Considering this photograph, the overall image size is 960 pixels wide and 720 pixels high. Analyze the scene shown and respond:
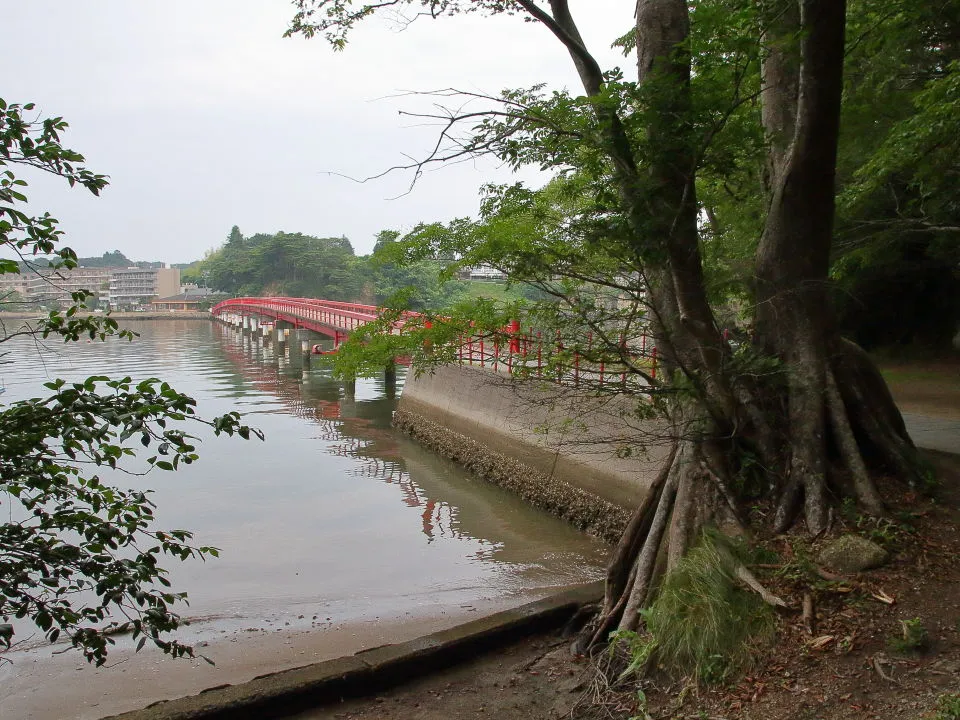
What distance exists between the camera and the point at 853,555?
598 cm

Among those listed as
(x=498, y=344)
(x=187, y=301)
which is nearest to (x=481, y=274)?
(x=498, y=344)

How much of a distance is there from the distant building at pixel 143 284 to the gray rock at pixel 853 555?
328ft

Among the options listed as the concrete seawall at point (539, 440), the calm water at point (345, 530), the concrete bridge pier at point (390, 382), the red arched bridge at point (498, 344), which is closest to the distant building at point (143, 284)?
the red arched bridge at point (498, 344)

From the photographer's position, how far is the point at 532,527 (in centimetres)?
1298

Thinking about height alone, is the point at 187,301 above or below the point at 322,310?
below

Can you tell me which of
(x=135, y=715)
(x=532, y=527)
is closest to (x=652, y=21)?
(x=135, y=715)

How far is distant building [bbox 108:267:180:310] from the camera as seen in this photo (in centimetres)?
10369

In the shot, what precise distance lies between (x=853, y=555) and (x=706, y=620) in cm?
120

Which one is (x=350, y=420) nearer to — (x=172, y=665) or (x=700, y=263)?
(x=172, y=665)

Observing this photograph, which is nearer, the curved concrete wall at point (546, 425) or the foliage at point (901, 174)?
the foliage at point (901, 174)

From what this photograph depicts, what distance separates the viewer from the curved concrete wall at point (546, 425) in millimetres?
11117

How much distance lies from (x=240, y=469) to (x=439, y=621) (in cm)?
1004

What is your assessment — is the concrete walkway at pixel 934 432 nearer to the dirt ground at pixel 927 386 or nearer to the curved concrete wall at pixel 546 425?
the dirt ground at pixel 927 386

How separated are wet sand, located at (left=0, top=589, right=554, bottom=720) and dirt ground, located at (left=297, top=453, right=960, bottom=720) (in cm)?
203
